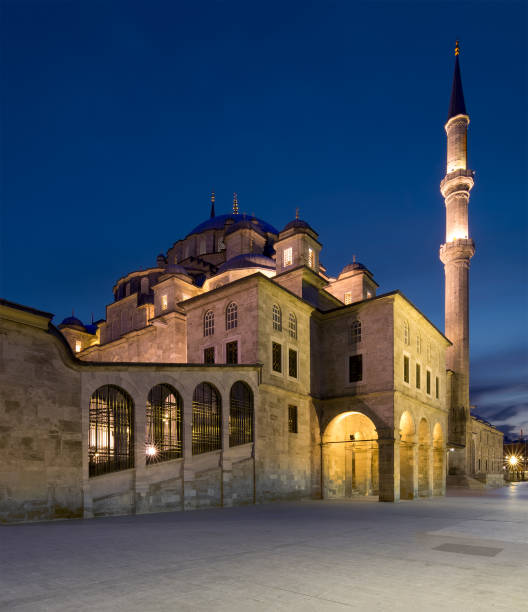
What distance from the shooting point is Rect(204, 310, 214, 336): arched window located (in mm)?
25595

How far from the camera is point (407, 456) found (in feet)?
87.2

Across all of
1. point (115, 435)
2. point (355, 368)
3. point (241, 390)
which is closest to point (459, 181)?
point (355, 368)

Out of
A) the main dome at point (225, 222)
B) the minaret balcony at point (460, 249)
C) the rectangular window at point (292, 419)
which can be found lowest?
the rectangular window at point (292, 419)

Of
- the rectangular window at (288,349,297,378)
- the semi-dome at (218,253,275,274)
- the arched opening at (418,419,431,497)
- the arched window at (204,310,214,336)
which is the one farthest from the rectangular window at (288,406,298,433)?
the semi-dome at (218,253,275,274)

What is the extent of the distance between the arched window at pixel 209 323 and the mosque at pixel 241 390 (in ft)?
0.35

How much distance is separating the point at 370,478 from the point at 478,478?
16045 millimetres

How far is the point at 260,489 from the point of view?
20.5 metres

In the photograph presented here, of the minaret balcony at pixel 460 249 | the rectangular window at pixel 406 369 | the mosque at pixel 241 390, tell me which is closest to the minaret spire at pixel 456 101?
the mosque at pixel 241 390

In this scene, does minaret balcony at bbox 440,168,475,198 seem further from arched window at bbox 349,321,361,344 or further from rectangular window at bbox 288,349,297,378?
rectangular window at bbox 288,349,297,378

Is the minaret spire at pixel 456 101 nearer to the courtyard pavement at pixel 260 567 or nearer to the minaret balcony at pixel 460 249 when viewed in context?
the minaret balcony at pixel 460 249

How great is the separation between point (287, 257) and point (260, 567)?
25400 millimetres

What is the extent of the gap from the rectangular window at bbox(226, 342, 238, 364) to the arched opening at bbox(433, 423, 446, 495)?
16.3m

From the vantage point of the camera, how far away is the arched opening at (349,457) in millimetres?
26500

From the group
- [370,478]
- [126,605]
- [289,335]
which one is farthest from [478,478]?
[126,605]
